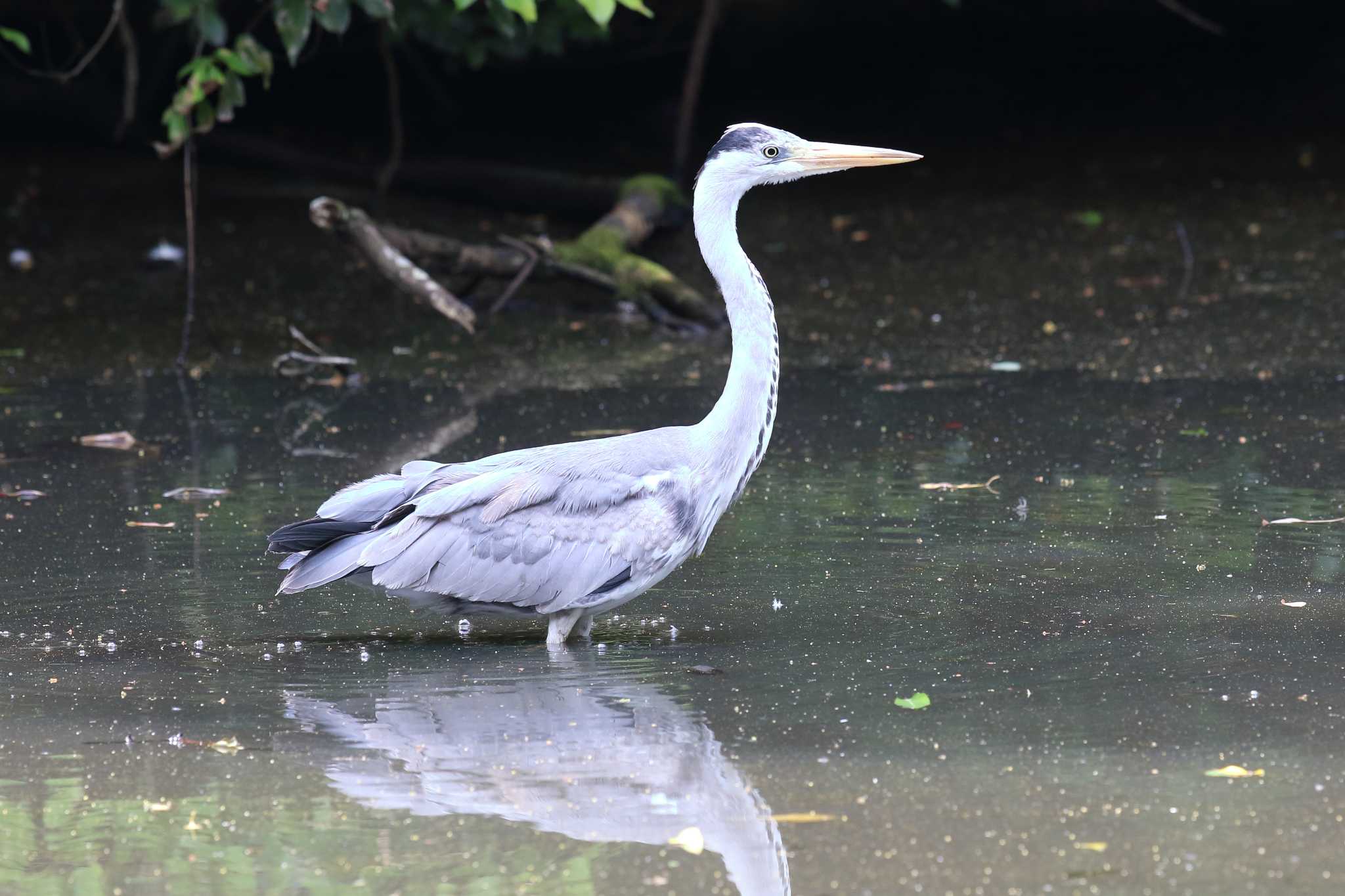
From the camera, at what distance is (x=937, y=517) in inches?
284

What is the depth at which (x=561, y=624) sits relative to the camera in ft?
19.1

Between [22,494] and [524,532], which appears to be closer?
[524,532]

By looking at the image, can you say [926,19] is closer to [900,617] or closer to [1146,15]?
[1146,15]

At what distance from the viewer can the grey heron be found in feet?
18.8

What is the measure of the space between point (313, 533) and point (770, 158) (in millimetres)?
2113

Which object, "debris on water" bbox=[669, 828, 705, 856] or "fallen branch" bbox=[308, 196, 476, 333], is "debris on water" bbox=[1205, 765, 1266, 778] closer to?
"debris on water" bbox=[669, 828, 705, 856]

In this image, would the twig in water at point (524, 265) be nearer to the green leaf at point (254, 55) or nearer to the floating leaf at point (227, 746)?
the green leaf at point (254, 55)

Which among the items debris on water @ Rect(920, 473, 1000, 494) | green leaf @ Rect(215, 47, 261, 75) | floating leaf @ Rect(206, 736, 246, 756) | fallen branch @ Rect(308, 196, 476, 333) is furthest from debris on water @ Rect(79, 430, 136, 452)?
floating leaf @ Rect(206, 736, 246, 756)

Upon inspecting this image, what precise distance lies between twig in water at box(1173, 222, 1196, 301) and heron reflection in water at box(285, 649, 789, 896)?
24.6 feet

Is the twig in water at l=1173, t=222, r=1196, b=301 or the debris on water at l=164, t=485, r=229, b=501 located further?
the twig in water at l=1173, t=222, r=1196, b=301

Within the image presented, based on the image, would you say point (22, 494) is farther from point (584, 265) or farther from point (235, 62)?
point (584, 265)

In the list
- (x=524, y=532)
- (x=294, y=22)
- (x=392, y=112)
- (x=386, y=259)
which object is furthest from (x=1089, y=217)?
(x=524, y=532)

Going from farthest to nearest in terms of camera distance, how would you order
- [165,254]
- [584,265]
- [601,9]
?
[165,254], [584,265], [601,9]

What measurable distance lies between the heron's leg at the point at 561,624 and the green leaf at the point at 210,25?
4.54 metres
